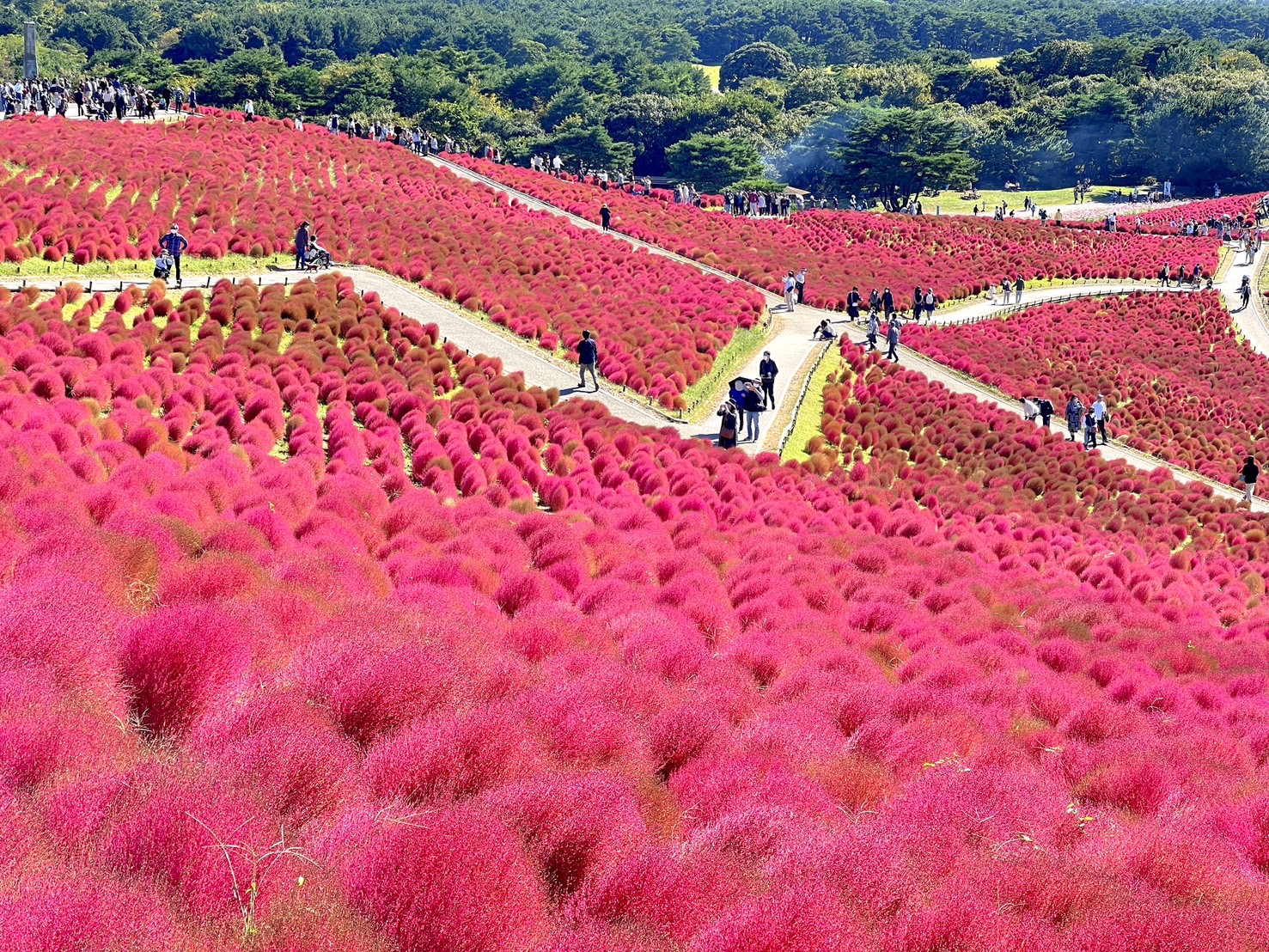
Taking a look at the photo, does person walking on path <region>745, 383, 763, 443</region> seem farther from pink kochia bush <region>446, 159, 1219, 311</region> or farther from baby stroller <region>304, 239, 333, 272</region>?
pink kochia bush <region>446, 159, 1219, 311</region>

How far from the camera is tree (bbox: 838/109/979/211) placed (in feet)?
299

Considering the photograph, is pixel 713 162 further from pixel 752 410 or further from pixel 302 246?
pixel 752 410

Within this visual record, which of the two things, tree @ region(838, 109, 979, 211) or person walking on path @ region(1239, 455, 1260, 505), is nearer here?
person walking on path @ region(1239, 455, 1260, 505)

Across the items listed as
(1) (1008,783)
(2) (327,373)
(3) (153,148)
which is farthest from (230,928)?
(3) (153,148)

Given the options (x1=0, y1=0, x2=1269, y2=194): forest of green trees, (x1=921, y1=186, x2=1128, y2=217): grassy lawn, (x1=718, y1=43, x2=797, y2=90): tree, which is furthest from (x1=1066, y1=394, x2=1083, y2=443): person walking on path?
(x1=718, y1=43, x2=797, y2=90): tree

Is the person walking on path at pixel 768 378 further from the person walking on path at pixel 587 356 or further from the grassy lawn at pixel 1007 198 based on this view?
the grassy lawn at pixel 1007 198

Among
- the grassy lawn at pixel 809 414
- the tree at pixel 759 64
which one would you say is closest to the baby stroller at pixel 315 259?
the grassy lawn at pixel 809 414

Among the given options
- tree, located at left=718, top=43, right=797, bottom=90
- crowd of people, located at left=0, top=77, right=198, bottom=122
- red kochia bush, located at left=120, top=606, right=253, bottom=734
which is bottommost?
red kochia bush, located at left=120, top=606, right=253, bottom=734

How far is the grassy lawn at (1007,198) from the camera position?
9269 centimetres

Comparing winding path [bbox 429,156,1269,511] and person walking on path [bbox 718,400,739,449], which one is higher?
person walking on path [bbox 718,400,739,449]

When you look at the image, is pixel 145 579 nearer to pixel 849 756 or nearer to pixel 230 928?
pixel 230 928

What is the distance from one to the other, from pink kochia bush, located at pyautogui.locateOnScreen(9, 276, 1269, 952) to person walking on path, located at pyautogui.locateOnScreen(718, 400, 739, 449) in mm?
7712

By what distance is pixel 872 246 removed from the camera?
61.5 meters

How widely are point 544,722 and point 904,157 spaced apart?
9235 cm
